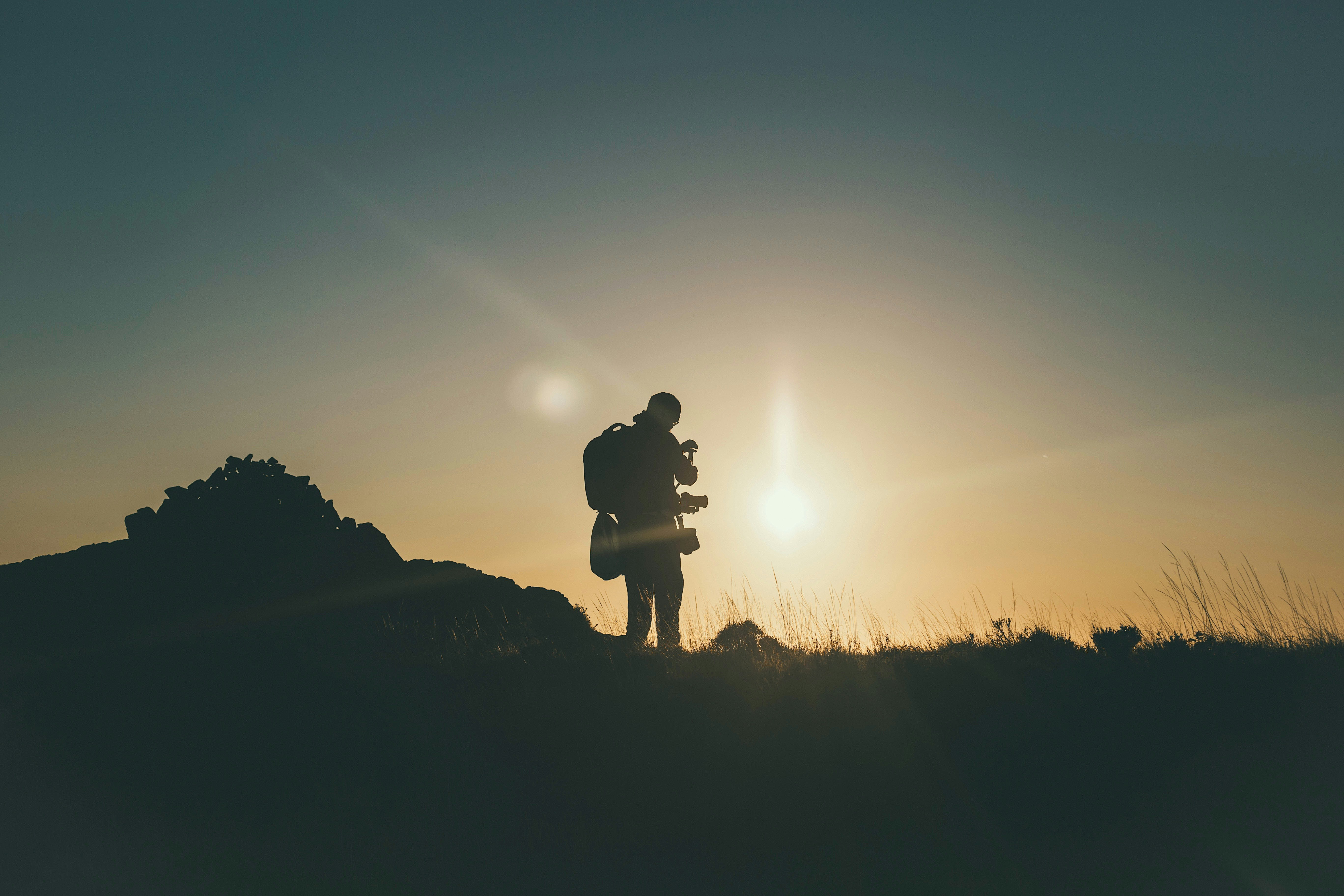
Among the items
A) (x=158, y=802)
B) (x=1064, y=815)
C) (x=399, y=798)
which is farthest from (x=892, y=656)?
(x=158, y=802)

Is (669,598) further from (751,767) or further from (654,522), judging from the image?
(751,767)

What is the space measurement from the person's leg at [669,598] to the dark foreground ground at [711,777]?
2.22 feet

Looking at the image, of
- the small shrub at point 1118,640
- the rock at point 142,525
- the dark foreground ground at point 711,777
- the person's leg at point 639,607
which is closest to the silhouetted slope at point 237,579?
the rock at point 142,525

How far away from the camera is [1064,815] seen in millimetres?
4602

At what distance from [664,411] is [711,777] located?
3861 mm

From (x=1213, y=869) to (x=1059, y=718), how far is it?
139 cm

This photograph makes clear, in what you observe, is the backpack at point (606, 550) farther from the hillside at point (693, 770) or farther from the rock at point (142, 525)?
the rock at point (142, 525)

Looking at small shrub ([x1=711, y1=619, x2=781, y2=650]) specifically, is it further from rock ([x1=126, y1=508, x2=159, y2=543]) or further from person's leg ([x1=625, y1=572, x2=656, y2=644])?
rock ([x1=126, y1=508, x2=159, y2=543])

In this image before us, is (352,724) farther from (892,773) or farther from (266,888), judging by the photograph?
(892,773)

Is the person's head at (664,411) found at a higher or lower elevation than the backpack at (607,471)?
higher

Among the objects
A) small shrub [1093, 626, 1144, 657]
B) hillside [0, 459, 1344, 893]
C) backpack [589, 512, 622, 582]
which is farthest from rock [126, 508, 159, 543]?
small shrub [1093, 626, 1144, 657]

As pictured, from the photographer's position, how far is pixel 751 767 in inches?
204

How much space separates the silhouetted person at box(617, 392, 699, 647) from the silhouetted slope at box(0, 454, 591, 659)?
4.32m

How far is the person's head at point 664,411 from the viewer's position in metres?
7.84
